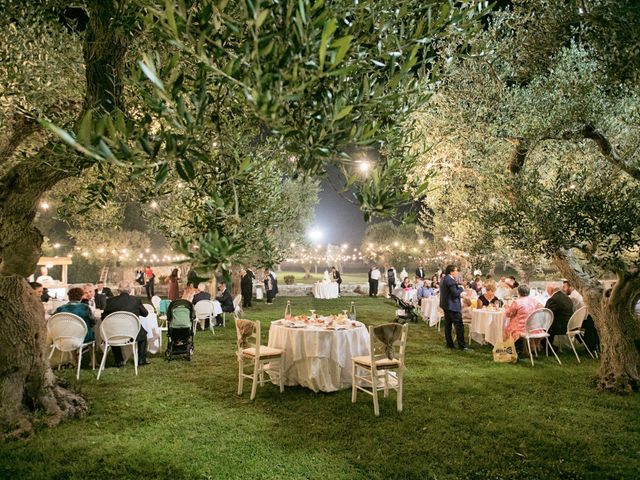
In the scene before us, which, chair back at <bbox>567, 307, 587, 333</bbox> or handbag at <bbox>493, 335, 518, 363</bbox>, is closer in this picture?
handbag at <bbox>493, 335, 518, 363</bbox>

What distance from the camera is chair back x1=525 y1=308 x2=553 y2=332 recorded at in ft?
29.6

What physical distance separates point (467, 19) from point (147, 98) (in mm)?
2816

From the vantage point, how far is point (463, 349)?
10656 millimetres

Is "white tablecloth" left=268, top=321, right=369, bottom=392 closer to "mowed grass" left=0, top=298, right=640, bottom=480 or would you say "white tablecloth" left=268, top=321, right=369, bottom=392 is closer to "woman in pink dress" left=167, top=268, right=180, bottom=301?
"mowed grass" left=0, top=298, right=640, bottom=480

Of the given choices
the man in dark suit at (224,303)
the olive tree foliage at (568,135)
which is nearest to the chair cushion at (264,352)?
the olive tree foliage at (568,135)

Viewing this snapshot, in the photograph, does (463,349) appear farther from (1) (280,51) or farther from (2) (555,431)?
(1) (280,51)

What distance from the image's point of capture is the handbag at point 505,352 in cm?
921

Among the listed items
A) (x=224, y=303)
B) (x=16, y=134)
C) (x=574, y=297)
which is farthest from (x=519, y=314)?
(x=16, y=134)

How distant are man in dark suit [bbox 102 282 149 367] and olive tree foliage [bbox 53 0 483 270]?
631cm

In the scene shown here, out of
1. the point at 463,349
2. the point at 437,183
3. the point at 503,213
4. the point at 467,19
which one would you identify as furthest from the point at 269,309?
the point at 467,19

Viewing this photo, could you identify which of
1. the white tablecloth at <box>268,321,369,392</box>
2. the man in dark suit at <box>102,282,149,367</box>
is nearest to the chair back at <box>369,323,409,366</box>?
the white tablecloth at <box>268,321,369,392</box>

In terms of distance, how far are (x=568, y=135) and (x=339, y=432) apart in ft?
18.1

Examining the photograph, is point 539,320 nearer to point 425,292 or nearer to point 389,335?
point 389,335

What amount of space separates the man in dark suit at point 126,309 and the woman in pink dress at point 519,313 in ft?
26.5
